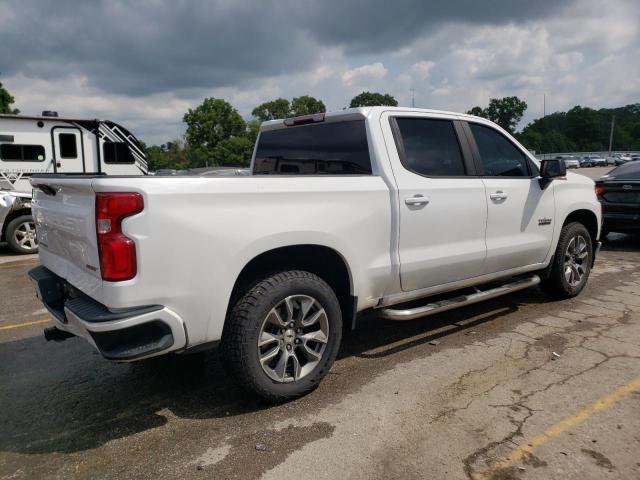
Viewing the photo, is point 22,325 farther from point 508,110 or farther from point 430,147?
point 508,110

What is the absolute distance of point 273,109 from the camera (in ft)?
245

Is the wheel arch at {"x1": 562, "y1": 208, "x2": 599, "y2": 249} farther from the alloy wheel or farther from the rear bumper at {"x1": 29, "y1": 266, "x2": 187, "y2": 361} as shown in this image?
the rear bumper at {"x1": 29, "y1": 266, "x2": 187, "y2": 361}

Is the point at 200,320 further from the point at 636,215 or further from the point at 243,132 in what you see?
the point at 243,132

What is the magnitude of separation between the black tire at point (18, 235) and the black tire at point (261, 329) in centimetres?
794

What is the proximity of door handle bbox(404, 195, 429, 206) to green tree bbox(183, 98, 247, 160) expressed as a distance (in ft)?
203

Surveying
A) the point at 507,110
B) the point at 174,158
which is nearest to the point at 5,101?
the point at 174,158

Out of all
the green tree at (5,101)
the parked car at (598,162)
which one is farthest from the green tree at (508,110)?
the green tree at (5,101)

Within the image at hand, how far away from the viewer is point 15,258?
9.16 m

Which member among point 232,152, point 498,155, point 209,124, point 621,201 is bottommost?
point 621,201

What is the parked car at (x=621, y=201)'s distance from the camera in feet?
28.2

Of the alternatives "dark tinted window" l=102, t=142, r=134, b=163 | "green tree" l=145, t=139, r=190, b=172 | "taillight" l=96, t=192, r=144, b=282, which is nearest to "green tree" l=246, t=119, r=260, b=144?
"green tree" l=145, t=139, r=190, b=172

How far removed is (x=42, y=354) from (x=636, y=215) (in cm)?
873

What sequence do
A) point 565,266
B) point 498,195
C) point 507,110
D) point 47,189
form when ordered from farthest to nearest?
1. point 507,110
2. point 565,266
3. point 498,195
4. point 47,189

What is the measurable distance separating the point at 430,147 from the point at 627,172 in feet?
23.0
